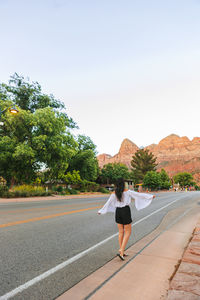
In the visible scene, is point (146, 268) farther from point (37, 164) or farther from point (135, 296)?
point (37, 164)

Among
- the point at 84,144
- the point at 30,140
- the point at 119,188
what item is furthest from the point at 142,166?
Result: the point at 119,188

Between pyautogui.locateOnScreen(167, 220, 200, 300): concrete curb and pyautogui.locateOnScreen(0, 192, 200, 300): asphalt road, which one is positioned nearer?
pyautogui.locateOnScreen(167, 220, 200, 300): concrete curb

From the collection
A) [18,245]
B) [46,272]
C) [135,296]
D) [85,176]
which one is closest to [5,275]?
[46,272]

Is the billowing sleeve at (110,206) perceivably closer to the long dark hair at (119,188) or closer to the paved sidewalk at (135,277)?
the long dark hair at (119,188)

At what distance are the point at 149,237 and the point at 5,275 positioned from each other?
14.1ft

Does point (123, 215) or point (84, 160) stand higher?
point (84, 160)

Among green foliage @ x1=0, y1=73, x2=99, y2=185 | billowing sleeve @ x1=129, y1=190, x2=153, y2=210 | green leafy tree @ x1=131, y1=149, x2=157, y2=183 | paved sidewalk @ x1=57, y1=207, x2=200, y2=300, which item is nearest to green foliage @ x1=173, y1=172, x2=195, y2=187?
green leafy tree @ x1=131, y1=149, x2=157, y2=183

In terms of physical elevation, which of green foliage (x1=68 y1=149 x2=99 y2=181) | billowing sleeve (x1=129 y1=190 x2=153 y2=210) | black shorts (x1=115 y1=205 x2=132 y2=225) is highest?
green foliage (x1=68 y1=149 x2=99 y2=181)

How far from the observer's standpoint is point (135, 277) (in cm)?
350

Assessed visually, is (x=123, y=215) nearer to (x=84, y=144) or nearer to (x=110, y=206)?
(x=110, y=206)

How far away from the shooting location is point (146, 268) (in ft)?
12.8

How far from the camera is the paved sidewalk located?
294 cm

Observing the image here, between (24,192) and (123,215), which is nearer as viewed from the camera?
(123,215)

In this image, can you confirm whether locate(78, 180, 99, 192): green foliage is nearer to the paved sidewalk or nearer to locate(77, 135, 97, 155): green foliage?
locate(77, 135, 97, 155): green foliage
